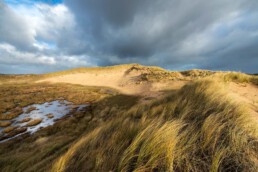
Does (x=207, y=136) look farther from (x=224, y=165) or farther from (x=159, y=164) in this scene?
(x=159, y=164)

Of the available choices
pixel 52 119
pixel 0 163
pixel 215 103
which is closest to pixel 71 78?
pixel 52 119

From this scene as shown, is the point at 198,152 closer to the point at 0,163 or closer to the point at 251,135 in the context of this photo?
the point at 251,135

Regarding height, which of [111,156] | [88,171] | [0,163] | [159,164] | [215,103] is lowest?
[0,163]

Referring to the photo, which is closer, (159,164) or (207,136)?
(159,164)

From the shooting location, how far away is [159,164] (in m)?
1.50

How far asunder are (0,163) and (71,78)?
38.1 m

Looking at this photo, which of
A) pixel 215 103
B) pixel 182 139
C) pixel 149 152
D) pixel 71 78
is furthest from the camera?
pixel 71 78

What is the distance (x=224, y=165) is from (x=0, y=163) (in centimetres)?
605

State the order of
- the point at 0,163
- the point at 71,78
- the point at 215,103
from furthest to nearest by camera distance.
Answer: the point at 71,78 < the point at 0,163 < the point at 215,103

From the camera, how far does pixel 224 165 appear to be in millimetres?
1430

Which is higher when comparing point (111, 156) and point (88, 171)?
point (111, 156)

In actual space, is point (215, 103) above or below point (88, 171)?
above

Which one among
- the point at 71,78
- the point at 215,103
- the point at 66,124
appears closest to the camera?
the point at 215,103

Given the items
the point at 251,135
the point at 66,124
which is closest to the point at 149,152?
the point at 251,135
